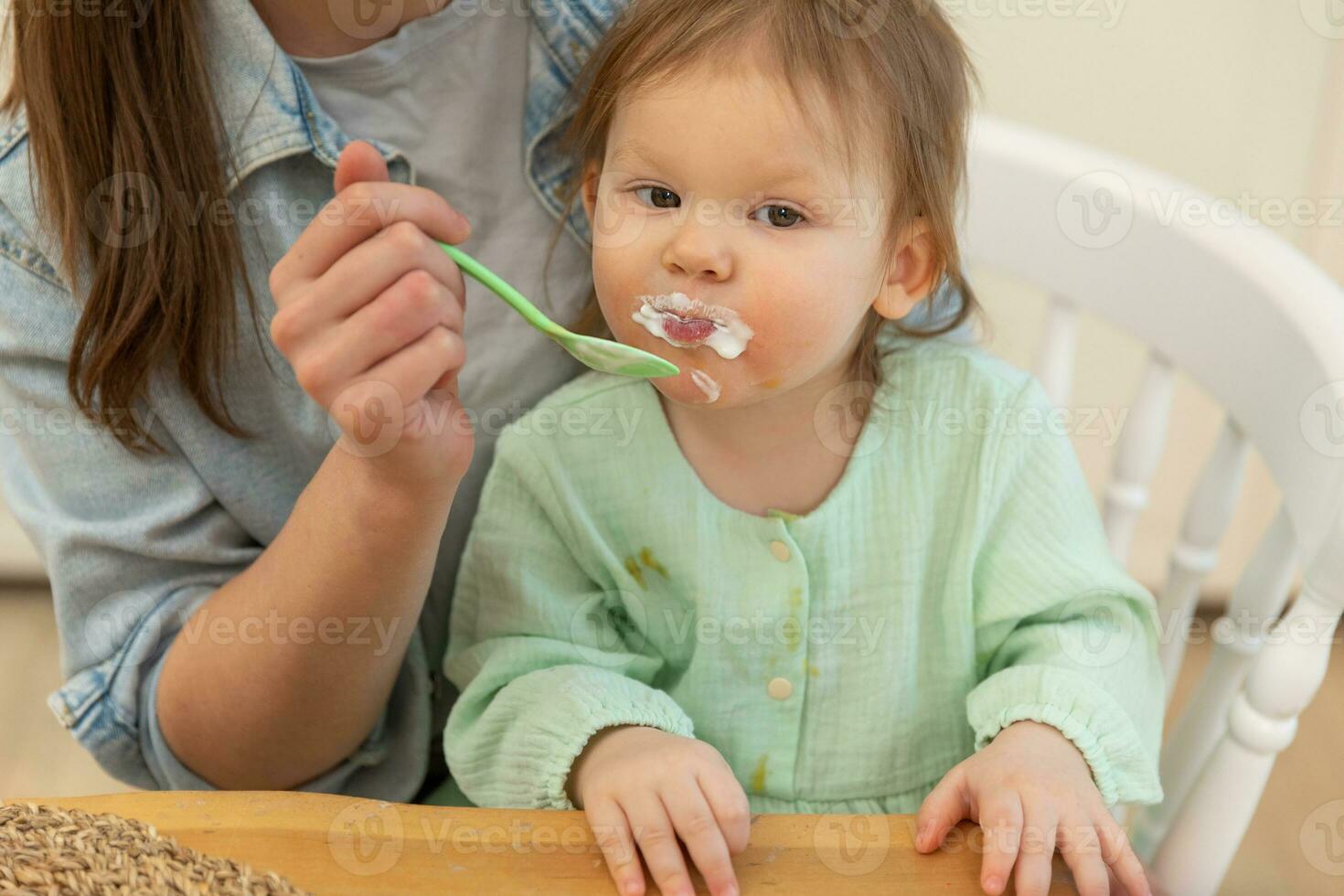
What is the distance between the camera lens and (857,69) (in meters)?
0.78

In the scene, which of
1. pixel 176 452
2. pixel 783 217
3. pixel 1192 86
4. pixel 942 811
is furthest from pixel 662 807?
→ pixel 1192 86

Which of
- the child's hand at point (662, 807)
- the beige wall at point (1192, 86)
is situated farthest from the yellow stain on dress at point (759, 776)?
the beige wall at point (1192, 86)

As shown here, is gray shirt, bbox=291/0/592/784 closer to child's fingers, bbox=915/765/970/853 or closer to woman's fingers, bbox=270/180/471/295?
woman's fingers, bbox=270/180/471/295

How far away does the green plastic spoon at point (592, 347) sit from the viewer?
0.72 m

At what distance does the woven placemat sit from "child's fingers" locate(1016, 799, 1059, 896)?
0.38 m

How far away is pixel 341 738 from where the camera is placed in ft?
3.05

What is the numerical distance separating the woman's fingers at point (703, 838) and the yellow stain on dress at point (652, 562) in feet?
0.78

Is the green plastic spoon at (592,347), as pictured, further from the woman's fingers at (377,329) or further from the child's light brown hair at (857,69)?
the child's light brown hair at (857,69)

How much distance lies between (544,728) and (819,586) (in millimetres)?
239

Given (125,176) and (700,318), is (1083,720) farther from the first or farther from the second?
(125,176)

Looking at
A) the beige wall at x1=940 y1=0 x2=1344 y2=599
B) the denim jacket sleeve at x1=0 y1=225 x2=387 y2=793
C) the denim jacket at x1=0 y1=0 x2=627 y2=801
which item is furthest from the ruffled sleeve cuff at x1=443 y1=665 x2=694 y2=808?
the beige wall at x1=940 y1=0 x2=1344 y2=599

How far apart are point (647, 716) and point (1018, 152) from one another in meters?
0.60

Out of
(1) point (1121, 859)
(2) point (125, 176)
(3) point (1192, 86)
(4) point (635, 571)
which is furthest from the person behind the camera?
(3) point (1192, 86)

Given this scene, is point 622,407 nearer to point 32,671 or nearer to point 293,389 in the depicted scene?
point 293,389
